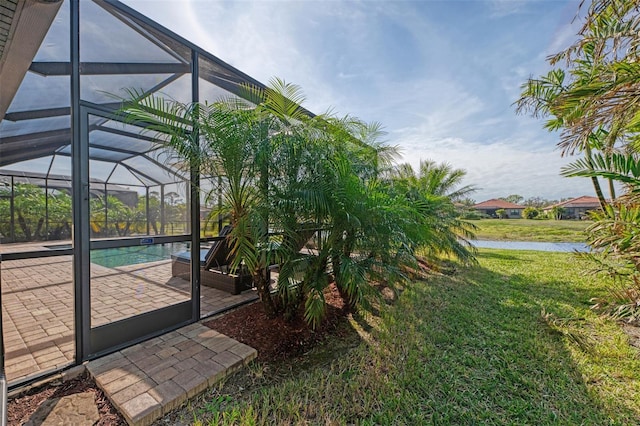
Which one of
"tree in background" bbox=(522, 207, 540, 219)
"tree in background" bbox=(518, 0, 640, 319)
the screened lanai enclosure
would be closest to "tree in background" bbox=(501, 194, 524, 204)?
"tree in background" bbox=(522, 207, 540, 219)

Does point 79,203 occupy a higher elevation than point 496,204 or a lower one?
lower

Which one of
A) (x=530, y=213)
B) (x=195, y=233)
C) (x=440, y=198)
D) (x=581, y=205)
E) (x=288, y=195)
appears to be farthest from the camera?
(x=530, y=213)

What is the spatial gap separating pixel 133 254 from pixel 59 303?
1.84 metres

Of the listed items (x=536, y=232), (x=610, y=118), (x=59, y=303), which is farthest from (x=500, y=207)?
(x=59, y=303)

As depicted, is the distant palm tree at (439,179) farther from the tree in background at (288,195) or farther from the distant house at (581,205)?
the tree in background at (288,195)

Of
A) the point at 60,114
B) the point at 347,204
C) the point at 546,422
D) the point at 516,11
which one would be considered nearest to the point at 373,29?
the point at 516,11

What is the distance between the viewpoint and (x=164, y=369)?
2.50 m

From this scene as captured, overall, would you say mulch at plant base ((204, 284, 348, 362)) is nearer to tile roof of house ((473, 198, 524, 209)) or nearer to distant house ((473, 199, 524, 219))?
distant house ((473, 199, 524, 219))

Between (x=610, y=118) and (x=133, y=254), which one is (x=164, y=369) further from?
(x=610, y=118)

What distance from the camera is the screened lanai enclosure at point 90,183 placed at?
2484mm

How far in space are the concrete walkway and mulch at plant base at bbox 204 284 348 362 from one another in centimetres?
15

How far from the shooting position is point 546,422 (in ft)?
6.82

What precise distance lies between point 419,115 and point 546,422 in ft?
27.1

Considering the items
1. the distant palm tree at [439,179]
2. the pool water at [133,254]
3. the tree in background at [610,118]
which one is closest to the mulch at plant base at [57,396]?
the pool water at [133,254]
